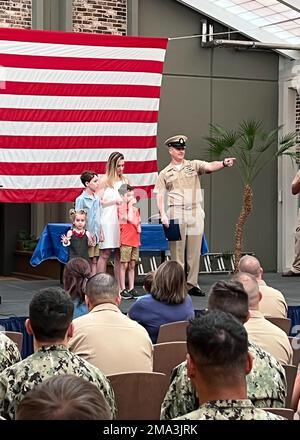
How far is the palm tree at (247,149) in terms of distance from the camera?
1225cm

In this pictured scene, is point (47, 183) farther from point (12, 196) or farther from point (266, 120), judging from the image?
point (266, 120)

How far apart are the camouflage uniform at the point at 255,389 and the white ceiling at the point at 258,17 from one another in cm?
969

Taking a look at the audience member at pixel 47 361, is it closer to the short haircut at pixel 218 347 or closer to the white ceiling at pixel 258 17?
the short haircut at pixel 218 347

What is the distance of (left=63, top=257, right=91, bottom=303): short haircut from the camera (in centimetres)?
511

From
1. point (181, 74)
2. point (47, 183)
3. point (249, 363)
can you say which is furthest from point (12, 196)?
point (249, 363)

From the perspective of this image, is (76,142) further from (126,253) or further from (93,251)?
(126,253)

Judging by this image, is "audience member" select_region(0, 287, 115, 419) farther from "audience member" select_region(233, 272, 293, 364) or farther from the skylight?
the skylight

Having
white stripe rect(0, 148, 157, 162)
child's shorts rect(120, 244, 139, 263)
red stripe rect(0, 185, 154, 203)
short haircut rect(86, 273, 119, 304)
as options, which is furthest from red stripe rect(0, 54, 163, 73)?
short haircut rect(86, 273, 119, 304)

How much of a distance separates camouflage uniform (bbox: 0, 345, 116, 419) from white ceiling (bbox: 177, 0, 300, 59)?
32.8 feet

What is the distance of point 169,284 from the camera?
16.3 ft

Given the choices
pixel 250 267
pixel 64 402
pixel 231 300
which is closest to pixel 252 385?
pixel 231 300

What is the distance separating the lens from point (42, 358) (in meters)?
2.99
